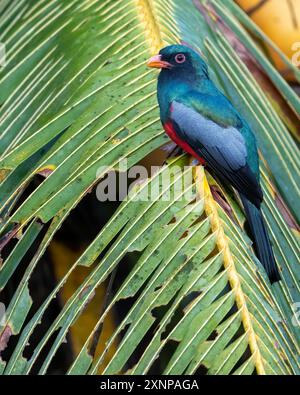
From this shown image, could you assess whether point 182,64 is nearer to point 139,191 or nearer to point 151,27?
point 151,27

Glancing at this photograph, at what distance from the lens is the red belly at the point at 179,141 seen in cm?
264

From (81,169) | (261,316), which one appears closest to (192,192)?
(81,169)

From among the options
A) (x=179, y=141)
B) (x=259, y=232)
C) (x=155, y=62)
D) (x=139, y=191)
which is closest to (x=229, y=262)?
(x=139, y=191)

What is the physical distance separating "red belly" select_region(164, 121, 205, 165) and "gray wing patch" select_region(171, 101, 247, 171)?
0.03 meters

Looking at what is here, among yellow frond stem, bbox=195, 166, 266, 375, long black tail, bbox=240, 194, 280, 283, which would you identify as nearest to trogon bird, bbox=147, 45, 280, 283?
long black tail, bbox=240, 194, 280, 283

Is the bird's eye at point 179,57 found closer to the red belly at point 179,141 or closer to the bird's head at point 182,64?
the bird's head at point 182,64

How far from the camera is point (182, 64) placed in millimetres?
2963

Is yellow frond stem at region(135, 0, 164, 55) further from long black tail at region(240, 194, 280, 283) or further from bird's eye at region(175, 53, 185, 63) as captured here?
long black tail at region(240, 194, 280, 283)

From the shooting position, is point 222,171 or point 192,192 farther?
point 222,171

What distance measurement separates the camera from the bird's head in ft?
9.30

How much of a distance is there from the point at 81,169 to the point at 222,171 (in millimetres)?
536
